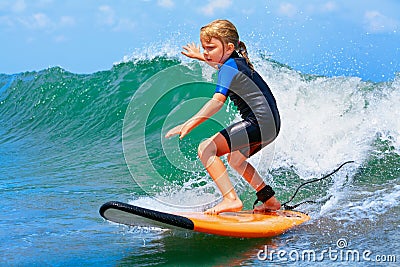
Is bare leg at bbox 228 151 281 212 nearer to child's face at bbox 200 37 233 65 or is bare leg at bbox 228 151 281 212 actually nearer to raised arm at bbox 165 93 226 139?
raised arm at bbox 165 93 226 139

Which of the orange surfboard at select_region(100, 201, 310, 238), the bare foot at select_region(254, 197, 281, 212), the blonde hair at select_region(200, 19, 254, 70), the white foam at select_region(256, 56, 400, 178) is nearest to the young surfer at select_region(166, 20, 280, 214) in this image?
the blonde hair at select_region(200, 19, 254, 70)

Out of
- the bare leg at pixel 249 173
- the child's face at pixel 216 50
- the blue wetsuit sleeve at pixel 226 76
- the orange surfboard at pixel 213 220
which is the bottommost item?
the orange surfboard at pixel 213 220

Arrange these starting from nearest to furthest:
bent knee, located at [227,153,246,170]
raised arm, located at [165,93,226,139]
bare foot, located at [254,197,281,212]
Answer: raised arm, located at [165,93,226,139] → bent knee, located at [227,153,246,170] → bare foot, located at [254,197,281,212]

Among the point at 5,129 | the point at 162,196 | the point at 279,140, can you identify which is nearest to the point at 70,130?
the point at 5,129

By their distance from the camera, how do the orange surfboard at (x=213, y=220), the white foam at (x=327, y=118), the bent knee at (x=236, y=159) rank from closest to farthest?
the orange surfboard at (x=213, y=220)
the bent knee at (x=236, y=159)
the white foam at (x=327, y=118)

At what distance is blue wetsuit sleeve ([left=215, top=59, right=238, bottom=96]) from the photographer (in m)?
4.20

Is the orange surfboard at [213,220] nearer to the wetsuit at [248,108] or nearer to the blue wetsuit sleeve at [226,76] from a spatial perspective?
the wetsuit at [248,108]

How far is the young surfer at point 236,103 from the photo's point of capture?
4.28 meters

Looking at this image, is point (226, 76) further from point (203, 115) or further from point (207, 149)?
point (207, 149)

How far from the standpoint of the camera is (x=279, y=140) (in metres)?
7.66

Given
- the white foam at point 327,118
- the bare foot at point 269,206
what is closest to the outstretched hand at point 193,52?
the bare foot at point 269,206

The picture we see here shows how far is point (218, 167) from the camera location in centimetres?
429

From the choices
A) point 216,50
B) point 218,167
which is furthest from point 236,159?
point 216,50

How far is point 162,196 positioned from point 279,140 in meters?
2.47
